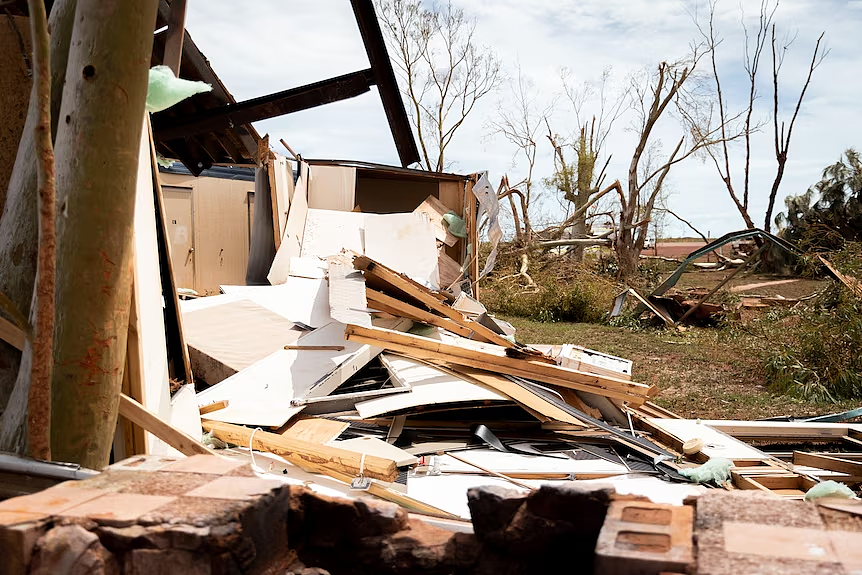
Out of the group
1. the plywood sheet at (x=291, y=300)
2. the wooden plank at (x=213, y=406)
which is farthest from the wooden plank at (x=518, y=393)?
the plywood sheet at (x=291, y=300)

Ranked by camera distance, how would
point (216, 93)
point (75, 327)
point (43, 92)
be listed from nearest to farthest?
point (43, 92), point (75, 327), point (216, 93)

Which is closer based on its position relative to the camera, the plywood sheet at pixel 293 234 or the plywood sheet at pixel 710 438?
the plywood sheet at pixel 710 438

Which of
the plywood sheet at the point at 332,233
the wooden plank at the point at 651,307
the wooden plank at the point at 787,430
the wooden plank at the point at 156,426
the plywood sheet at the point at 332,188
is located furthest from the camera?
the wooden plank at the point at 651,307

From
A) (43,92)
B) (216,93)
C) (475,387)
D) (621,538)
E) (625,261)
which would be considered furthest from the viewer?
(625,261)

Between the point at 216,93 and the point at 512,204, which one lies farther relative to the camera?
the point at 512,204

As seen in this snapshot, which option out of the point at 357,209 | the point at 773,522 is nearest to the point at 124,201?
the point at 773,522

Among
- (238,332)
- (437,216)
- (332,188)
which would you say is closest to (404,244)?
(437,216)

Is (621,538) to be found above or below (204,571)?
above

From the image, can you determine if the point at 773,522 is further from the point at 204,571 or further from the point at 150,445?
the point at 150,445

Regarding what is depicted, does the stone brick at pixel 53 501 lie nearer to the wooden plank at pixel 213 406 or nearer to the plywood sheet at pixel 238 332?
the wooden plank at pixel 213 406

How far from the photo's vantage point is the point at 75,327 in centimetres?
243

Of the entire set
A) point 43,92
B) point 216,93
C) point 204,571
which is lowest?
point 204,571

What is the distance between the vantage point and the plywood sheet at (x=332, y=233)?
934cm

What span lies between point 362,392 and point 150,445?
1986mm
